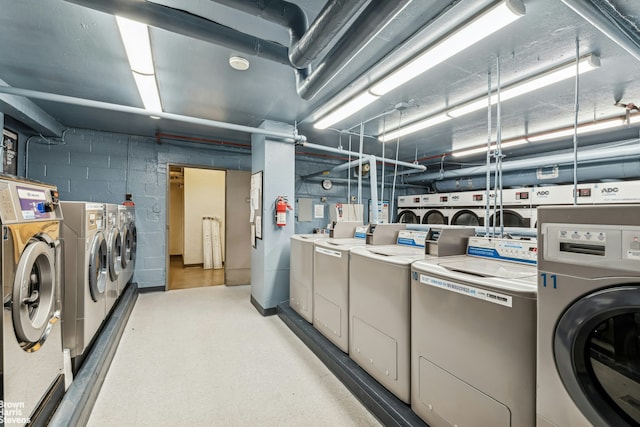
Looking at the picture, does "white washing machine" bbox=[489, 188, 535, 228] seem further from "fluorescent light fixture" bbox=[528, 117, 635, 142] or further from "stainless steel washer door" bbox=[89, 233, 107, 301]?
"stainless steel washer door" bbox=[89, 233, 107, 301]

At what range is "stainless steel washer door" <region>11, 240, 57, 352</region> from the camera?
48.9 inches

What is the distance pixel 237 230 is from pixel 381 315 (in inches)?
153

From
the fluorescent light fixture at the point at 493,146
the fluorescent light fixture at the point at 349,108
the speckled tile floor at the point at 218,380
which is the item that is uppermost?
the fluorescent light fixture at the point at 493,146

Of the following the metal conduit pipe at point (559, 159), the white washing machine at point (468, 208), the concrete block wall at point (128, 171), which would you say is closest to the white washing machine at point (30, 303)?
the concrete block wall at point (128, 171)

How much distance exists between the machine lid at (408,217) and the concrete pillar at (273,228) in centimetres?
386

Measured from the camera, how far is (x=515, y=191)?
4.65 meters

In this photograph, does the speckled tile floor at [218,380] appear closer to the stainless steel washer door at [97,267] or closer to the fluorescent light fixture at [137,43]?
the stainless steel washer door at [97,267]

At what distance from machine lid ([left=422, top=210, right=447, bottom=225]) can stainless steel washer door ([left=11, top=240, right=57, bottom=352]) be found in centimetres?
606

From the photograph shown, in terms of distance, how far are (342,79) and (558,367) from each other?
2.59 meters

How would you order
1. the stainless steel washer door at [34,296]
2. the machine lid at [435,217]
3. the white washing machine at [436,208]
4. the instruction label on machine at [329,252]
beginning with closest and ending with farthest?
the stainless steel washer door at [34,296] → the instruction label on machine at [329,252] → the white washing machine at [436,208] → the machine lid at [435,217]

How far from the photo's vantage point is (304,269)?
10.4 ft

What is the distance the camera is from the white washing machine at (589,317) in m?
0.87

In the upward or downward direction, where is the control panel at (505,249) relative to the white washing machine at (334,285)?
upward

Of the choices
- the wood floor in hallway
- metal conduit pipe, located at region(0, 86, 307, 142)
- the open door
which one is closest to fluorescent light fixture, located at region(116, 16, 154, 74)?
metal conduit pipe, located at region(0, 86, 307, 142)
